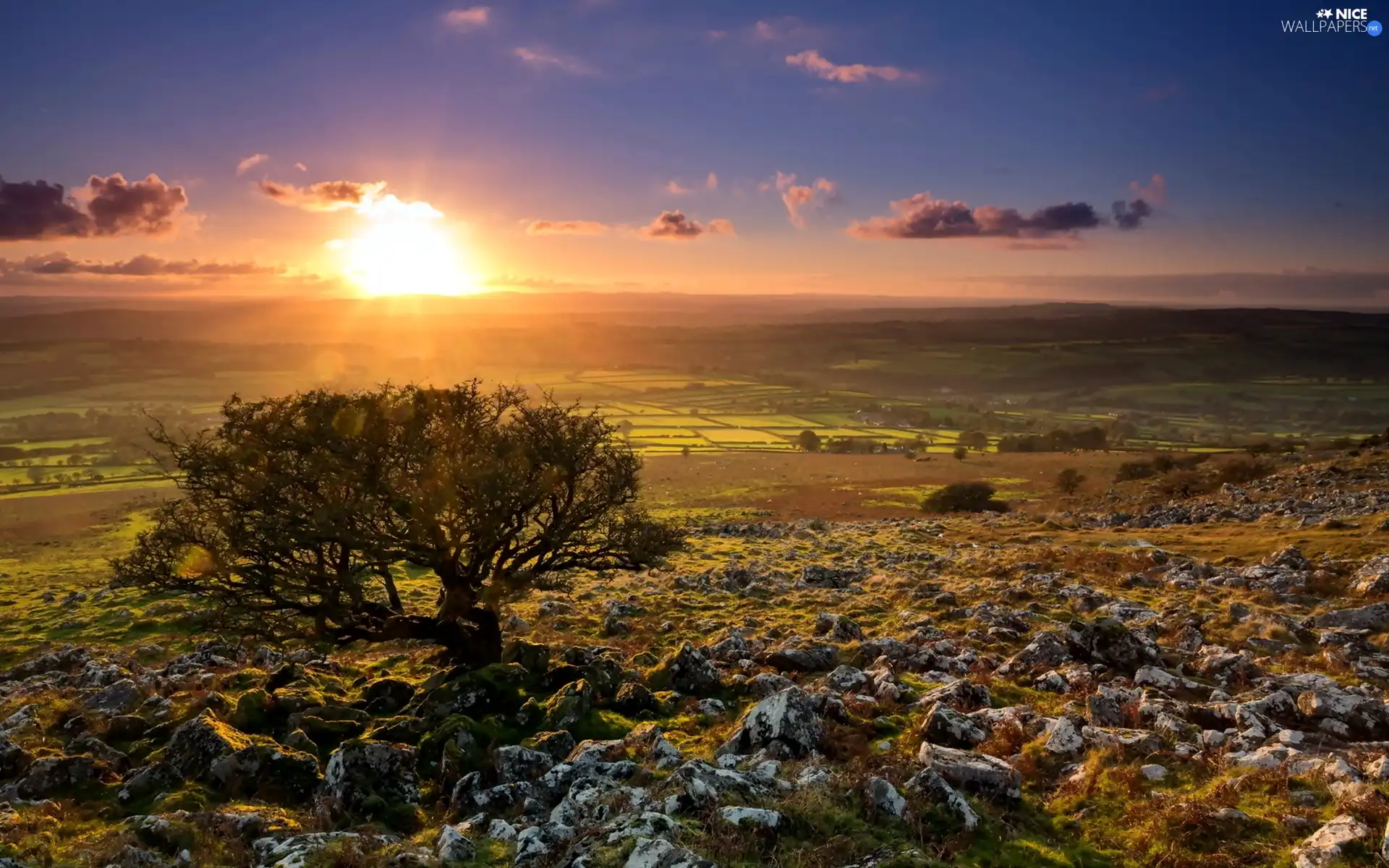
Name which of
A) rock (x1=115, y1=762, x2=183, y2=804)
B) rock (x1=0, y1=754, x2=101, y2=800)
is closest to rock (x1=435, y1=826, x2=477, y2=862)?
rock (x1=115, y1=762, x2=183, y2=804)

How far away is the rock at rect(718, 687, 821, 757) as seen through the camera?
12625 millimetres

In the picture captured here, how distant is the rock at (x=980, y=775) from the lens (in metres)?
10.9

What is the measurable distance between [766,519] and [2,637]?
52.1 meters

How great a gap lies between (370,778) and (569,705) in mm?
4236

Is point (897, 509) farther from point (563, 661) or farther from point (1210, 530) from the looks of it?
point (563, 661)

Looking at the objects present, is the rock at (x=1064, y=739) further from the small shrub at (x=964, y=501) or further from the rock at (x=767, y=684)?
the small shrub at (x=964, y=501)

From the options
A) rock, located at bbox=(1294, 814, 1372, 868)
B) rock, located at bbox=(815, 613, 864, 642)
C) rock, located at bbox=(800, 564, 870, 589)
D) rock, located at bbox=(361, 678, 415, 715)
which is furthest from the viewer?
rock, located at bbox=(800, 564, 870, 589)

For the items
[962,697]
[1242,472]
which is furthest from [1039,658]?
[1242,472]

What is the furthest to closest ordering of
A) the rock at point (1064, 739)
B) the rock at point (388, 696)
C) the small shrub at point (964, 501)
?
the small shrub at point (964, 501), the rock at point (388, 696), the rock at point (1064, 739)

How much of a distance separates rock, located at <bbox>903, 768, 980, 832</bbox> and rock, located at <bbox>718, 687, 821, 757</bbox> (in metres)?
2.28

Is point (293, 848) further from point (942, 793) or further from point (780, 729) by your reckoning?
point (942, 793)

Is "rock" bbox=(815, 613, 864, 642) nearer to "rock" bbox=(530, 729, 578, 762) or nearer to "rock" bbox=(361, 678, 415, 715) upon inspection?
"rock" bbox=(530, 729, 578, 762)

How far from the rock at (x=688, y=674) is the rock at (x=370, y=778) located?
21.1 ft

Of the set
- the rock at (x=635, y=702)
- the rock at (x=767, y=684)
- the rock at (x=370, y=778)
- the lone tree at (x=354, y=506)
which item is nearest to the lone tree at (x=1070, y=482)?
the rock at (x=767, y=684)
